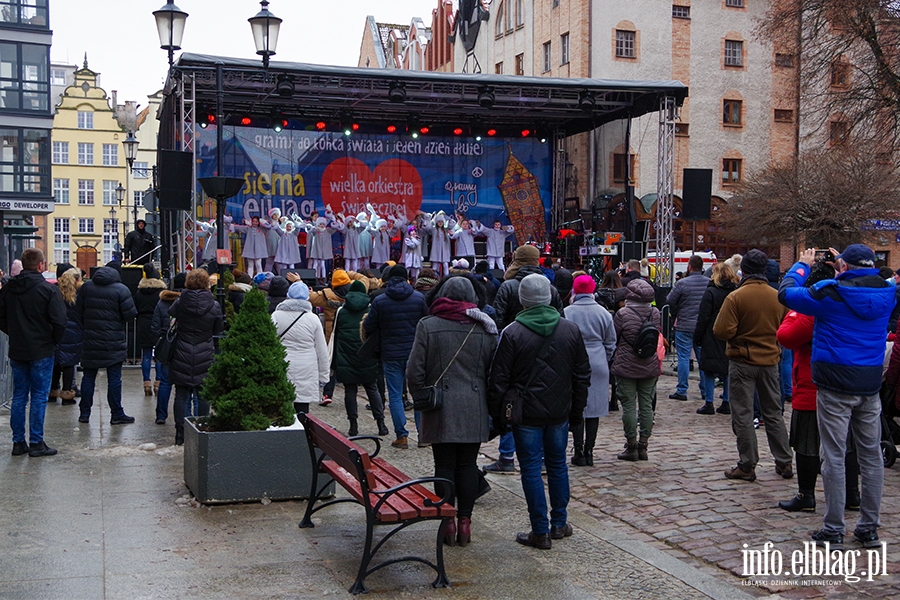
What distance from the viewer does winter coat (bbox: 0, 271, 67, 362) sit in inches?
351

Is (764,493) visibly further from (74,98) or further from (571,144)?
(74,98)

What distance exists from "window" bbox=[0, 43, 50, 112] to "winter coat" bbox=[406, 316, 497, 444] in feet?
104

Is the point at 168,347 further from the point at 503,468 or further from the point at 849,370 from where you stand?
the point at 849,370

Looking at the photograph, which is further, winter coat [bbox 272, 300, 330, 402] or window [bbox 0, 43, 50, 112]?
window [bbox 0, 43, 50, 112]

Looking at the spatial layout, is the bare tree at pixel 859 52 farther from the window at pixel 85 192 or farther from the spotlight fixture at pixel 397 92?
the window at pixel 85 192

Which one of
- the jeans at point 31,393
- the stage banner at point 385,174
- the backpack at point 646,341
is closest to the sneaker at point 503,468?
the backpack at point 646,341

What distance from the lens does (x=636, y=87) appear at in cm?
2231

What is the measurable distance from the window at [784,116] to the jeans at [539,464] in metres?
41.0

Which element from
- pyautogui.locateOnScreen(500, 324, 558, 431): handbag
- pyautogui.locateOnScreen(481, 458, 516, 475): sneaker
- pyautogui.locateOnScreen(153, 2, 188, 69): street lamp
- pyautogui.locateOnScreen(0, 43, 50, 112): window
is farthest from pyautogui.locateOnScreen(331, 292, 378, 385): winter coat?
pyautogui.locateOnScreen(0, 43, 50, 112): window

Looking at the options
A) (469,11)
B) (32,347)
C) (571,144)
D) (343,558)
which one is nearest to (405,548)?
(343,558)

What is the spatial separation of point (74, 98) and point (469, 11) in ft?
150

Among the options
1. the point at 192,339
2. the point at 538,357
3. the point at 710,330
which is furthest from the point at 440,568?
the point at 710,330

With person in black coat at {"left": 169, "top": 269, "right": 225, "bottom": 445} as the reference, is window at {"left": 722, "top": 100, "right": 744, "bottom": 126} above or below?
above

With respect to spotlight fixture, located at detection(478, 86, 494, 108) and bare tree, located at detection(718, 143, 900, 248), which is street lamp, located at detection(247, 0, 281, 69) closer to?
spotlight fixture, located at detection(478, 86, 494, 108)
